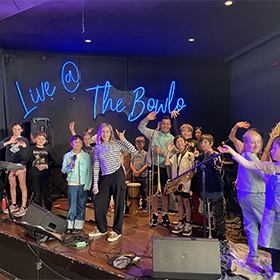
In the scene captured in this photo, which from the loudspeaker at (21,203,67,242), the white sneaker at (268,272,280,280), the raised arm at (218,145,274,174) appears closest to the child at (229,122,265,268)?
the raised arm at (218,145,274,174)

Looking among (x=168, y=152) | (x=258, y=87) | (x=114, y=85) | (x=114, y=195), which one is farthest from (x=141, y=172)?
(x=258, y=87)

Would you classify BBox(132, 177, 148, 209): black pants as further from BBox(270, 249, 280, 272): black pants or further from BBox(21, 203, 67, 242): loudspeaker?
BBox(270, 249, 280, 272): black pants

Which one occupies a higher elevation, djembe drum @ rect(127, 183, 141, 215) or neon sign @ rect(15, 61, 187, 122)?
neon sign @ rect(15, 61, 187, 122)

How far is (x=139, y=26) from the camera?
5.13 m

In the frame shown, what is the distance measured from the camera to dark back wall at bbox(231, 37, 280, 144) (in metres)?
5.62

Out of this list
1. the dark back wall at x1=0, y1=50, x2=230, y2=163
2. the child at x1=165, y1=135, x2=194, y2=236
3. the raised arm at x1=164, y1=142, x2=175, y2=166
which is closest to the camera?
the child at x1=165, y1=135, x2=194, y2=236

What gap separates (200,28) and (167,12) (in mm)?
1047

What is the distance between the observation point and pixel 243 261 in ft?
10.2

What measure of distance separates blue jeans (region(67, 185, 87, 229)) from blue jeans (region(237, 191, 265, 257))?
91.7 inches

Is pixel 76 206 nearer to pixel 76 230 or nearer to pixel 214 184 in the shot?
pixel 76 230

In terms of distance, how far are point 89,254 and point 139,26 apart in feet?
13.5

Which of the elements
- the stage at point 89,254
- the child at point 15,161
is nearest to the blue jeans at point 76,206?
the stage at point 89,254

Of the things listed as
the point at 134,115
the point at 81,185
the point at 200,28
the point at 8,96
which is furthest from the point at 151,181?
the point at 8,96

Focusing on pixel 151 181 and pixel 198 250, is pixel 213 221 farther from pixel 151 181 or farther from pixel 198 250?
pixel 198 250
